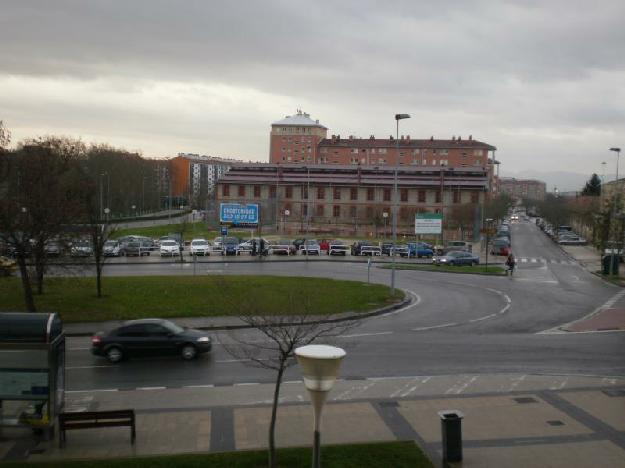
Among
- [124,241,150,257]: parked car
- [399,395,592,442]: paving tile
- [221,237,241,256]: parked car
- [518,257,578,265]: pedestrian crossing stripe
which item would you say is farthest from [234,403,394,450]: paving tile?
[518,257,578,265]: pedestrian crossing stripe

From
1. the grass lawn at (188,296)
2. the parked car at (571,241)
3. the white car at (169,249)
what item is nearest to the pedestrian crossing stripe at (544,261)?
the parked car at (571,241)

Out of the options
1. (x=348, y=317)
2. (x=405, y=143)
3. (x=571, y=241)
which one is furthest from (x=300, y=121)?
(x=348, y=317)

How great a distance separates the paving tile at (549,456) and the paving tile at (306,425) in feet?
6.00

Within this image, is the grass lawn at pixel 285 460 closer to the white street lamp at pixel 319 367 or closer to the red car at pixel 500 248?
the white street lamp at pixel 319 367

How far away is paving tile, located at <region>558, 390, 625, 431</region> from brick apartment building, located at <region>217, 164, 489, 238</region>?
6365cm

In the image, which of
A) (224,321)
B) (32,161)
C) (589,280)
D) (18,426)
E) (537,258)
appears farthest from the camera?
(537,258)

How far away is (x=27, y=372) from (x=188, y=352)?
707cm

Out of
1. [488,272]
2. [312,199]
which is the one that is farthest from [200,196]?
[488,272]

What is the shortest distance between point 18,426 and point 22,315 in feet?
7.28

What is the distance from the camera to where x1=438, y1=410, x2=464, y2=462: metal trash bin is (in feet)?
Result: 38.5

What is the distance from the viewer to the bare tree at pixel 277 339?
11.3 meters

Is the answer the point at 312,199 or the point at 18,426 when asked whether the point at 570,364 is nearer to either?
the point at 18,426

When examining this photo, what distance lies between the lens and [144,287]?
105 feet

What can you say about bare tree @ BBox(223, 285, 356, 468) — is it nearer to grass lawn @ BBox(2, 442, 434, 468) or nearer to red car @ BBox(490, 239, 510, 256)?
grass lawn @ BBox(2, 442, 434, 468)
